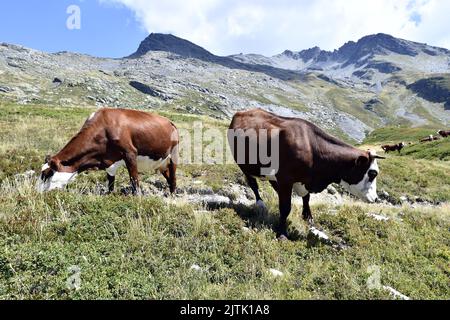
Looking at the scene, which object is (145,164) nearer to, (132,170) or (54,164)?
(132,170)

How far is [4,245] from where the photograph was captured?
23.5ft

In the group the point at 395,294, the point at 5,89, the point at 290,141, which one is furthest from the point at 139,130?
the point at 5,89

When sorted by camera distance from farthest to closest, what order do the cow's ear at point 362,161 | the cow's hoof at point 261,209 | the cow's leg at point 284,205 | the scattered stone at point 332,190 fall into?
1. the scattered stone at point 332,190
2. the cow's hoof at point 261,209
3. the cow's ear at point 362,161
4. the cow's leg at point 284,205

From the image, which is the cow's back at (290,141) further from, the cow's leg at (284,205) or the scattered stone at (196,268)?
the scattered stone at (196,268)

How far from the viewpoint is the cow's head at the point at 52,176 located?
34.0ft

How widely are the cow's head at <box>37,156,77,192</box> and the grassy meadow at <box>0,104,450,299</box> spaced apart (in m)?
0.46

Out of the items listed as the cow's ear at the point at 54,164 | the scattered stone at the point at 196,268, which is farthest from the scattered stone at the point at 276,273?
the cow's ear at the point at 54,164

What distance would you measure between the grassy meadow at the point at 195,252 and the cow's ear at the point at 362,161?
165cm

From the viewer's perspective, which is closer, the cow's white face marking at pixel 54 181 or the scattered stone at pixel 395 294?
the scattered stone at pixel 395 294

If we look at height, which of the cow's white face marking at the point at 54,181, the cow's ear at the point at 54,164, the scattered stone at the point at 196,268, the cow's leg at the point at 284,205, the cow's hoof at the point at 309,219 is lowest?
the cow's hoof at the point at 309,219

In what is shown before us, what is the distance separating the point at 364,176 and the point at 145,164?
21.2 feet

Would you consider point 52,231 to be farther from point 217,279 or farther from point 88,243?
point 217,279

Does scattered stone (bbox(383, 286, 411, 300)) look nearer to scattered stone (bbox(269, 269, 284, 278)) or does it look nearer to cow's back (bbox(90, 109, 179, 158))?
scattered stone (bbox(269, 269, 284, 278))
